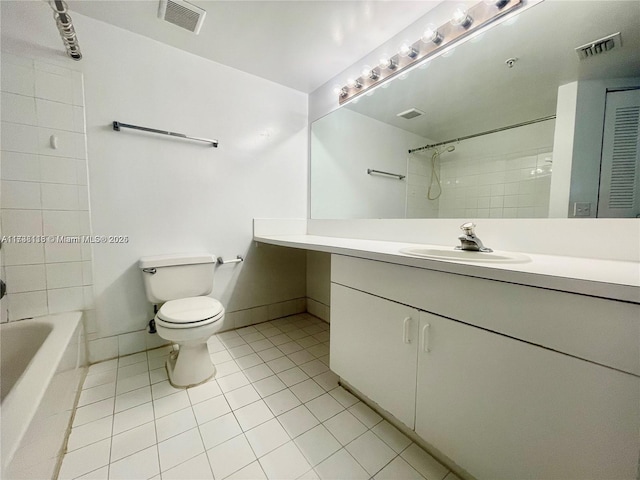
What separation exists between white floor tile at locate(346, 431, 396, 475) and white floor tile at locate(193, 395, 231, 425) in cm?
63

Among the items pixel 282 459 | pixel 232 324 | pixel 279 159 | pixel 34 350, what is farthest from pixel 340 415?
pixel 279 159

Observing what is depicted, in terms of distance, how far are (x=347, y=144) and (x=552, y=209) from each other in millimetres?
1508

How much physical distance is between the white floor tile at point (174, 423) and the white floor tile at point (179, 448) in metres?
0.03

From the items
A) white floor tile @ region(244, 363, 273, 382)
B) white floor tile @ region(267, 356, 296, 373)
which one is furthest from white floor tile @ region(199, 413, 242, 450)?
white floor tile @ region(267, 356, 296, 373)

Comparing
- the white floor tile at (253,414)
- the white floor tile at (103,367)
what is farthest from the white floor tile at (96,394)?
the white floor tile at (253,414)

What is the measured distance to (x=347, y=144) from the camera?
217 centimetres

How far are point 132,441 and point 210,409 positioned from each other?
12.2 inches

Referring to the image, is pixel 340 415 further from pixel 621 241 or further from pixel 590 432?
pixel 621 241

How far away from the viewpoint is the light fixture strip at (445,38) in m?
1.16

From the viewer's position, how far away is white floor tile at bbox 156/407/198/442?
1092 millimetres

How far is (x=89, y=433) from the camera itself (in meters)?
1.08

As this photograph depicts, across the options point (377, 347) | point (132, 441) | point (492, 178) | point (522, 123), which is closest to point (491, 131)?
point (522, 123)

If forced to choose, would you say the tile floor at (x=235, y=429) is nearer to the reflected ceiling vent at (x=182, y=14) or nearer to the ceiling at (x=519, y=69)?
the ceiling at (x=519, y=69)

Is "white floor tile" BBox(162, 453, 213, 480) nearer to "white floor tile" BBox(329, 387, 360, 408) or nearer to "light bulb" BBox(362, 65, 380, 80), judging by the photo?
"white floor tile" BBox(329, 387, 360, 408)
